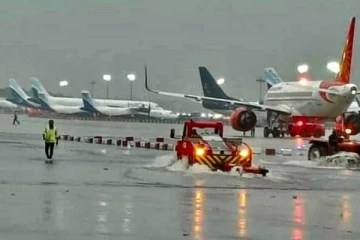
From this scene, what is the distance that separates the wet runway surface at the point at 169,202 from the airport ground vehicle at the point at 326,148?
340 centimetres

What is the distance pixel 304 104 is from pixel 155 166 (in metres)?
40.7

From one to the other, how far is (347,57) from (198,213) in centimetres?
5306

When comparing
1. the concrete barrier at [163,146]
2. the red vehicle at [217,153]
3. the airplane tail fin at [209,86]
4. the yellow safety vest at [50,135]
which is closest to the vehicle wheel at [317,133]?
the concrete barrier at [163,146]

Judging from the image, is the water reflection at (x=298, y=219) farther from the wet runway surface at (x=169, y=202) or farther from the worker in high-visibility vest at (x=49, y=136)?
the worker in high-visibility vest at (x=49, y=136)

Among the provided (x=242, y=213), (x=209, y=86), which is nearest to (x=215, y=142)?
(x=242, y=213)

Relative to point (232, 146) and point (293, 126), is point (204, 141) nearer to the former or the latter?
point (232, 146)

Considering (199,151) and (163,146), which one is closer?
(199,151)

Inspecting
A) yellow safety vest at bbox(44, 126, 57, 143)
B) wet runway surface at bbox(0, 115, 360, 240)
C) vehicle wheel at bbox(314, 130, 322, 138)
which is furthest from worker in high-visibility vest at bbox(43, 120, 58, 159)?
vehicle wheel at bbox(314, 130, 322, 138)

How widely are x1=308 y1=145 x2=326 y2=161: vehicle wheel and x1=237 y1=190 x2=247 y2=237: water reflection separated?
15428 millimetres

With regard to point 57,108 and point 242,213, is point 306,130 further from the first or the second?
point 57,108

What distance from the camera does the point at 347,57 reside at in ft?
220

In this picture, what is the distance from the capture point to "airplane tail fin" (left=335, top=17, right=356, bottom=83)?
6725 centimetres

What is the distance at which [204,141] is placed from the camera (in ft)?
95.5

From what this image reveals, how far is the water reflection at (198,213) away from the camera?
43.3 ft
